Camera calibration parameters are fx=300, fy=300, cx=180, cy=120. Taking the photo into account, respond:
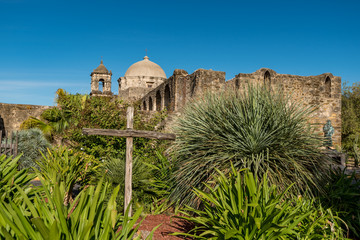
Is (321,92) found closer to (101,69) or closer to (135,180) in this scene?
(135,180)

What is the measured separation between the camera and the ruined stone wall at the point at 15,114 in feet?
50.1

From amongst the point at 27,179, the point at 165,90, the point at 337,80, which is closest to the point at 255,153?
the point at 27,179

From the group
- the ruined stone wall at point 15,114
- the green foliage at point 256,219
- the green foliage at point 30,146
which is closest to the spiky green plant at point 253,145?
the green foliage at point 256,219

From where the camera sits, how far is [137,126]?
26.1ft

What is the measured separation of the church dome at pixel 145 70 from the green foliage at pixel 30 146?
22080 millimetres

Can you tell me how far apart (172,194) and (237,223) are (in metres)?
1.97

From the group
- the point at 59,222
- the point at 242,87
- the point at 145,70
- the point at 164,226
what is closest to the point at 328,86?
the point at 242,87

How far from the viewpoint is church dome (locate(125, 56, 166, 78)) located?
33459mm

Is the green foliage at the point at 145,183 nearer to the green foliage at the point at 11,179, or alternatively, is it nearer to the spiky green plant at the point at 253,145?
the spiky green plant at the point at 253,145

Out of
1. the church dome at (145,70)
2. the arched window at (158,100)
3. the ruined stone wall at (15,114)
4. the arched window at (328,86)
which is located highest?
the church dome at (145,70)

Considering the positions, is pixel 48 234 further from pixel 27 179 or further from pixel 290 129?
pixel 290 129

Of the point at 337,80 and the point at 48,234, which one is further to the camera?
the point at 337,80

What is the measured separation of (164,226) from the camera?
4125mm

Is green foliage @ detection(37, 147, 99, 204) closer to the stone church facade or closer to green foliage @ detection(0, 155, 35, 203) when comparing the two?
green foliage @ detection(0, 155, 35, 203)
